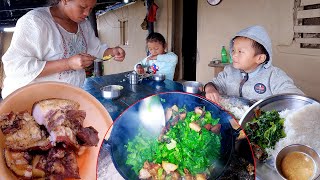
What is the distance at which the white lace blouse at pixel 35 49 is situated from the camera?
3.26ft

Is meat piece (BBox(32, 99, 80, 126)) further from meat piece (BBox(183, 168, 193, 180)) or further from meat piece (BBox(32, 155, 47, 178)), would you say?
meat piece (BBox(183, 168, 193, 180))

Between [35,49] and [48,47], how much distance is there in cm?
8

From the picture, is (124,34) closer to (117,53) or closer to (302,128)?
(117,53)

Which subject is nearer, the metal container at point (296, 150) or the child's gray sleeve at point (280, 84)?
the metal container at point (296, 150)

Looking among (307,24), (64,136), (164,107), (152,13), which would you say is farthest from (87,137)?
(152,13)

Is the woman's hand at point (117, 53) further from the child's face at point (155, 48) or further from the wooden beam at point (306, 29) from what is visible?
the wooden beam at point (306, 29)

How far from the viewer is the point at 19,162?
0.79 m

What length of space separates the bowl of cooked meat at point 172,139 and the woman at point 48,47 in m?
0.41

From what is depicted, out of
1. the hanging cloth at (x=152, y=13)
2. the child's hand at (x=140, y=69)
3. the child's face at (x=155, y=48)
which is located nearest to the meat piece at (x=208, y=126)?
the child's hand at (x=140, y=69)

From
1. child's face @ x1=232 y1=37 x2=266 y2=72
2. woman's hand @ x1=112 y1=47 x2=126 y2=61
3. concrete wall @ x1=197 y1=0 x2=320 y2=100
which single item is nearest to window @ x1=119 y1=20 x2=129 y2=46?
concrete wall @ x1=197 y1=0 x2=320 y2=100

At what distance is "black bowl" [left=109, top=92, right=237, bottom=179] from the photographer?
2.68ft

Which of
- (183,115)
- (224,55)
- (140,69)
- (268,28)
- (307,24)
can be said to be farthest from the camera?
(224,55)

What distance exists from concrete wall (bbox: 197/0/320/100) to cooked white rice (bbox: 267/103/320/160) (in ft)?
8.78

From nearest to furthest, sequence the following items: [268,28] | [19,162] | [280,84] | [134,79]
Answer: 1. [19,162]
2. [280,84]
3. [134,79]
4. [268,28]
